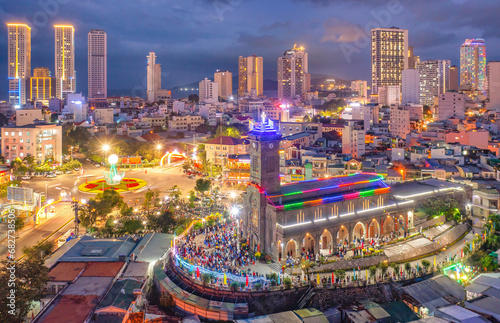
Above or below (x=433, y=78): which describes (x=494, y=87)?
below

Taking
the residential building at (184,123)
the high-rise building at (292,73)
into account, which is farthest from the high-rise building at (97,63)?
the residential building at (184,123)

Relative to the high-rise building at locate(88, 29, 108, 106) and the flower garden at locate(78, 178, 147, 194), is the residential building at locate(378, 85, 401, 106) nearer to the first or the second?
the flower garden at locate(78, 178, 147, 194)

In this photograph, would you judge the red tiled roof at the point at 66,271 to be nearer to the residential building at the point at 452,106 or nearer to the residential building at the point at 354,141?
the residential building at the point at 354,141

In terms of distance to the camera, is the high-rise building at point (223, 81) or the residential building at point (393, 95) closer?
the residential building at point (393, 95)

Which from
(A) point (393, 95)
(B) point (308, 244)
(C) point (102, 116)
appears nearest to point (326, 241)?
(B) point (308, 244)

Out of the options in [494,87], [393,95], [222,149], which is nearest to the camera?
[222,149]

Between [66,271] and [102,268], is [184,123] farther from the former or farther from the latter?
[66,271]

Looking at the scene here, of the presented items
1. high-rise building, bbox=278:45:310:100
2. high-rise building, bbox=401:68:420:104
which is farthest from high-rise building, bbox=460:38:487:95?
high-rise building, bbox=278:45:310:100
